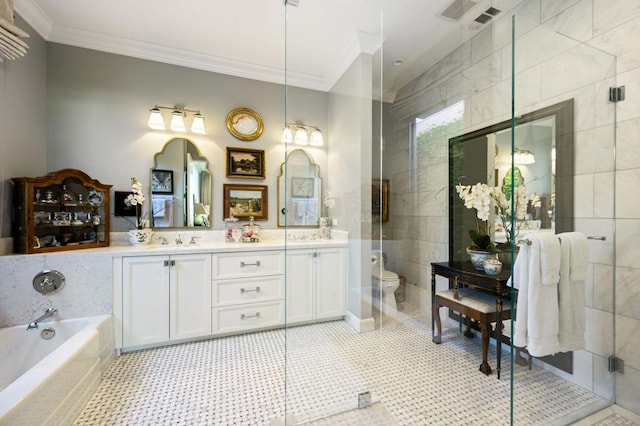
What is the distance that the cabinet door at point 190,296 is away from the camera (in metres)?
2.17

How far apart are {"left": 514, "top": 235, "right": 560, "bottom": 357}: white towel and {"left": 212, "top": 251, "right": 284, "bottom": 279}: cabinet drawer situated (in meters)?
1.83

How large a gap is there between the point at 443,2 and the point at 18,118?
3324 millimetres

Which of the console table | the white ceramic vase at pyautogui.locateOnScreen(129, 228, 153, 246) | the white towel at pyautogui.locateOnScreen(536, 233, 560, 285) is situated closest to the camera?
the white towel at pyautogui.locateOnScreen(536, 233, 560, 285)

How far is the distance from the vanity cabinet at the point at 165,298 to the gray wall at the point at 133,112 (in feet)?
2.19

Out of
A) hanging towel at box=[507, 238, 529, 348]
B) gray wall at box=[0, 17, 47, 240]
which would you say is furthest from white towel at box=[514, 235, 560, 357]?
gray wall at box=[0, 17, 47, 240]

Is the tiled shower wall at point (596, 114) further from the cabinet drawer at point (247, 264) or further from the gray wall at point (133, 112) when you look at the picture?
the cabinet drawer at point (247, 264)

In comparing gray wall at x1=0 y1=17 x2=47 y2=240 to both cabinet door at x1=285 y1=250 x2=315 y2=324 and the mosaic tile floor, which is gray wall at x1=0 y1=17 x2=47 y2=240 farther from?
cabinet door at x1=285 y1=250 x2=315 y2=324

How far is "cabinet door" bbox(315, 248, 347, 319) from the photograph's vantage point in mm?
2529

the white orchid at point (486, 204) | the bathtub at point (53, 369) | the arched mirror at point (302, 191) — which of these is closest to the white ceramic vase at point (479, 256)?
the white orchid at point (486, 204)

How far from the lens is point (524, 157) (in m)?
1.51

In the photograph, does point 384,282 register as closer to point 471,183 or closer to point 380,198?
point 380,198

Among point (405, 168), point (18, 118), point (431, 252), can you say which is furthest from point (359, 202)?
point (18, 118)

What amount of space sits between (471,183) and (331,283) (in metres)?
1.50

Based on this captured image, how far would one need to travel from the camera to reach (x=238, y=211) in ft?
9.29
